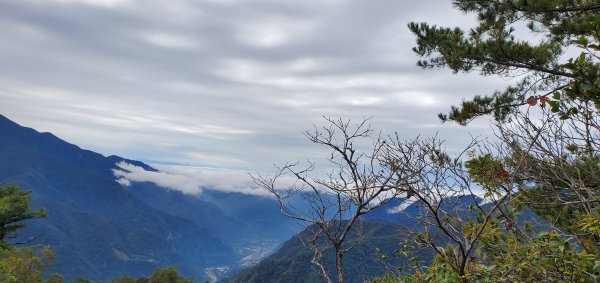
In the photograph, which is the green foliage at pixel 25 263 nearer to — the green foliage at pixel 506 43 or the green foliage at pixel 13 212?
the green foliage at pixel 13 212

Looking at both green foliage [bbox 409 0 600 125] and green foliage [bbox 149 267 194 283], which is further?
green foliage [bbox 149 267 194 283]

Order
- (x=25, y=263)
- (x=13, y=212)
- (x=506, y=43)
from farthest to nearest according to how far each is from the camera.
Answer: (x=25, y=263) < (x=13, y=212) < (x=506, y=43)

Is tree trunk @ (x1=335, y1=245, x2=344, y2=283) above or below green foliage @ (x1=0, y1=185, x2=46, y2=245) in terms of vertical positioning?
above

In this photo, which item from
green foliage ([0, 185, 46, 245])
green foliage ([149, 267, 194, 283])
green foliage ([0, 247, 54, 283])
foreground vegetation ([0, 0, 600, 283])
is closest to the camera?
foreground vegetation ([0, 0, 600, 283])

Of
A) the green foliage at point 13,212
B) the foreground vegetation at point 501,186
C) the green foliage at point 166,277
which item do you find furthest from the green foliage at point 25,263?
the foreground vegetation at point 501,186

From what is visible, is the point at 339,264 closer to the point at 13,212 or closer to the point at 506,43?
the point at 506,43

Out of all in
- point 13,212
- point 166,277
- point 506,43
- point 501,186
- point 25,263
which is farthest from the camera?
point 166,277

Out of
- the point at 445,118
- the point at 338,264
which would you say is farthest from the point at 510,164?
the point at 445,118

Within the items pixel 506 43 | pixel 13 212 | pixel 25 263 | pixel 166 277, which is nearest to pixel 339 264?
pixel 506 43

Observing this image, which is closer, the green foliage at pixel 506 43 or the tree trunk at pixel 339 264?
the tree trunk at pixel 339 264

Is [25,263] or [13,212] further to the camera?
[25,263]

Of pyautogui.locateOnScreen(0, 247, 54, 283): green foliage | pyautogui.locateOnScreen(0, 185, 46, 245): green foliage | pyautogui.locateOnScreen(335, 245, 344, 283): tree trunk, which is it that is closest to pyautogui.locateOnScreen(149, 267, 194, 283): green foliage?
pyautogui.locateOnScreen(0, 247, 54, 283): green foliage

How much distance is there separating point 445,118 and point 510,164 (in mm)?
5581

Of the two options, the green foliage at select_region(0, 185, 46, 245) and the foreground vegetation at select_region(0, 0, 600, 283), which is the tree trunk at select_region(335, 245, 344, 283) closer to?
the foreground vegetation at select_region(0, 0, 600, 283)
